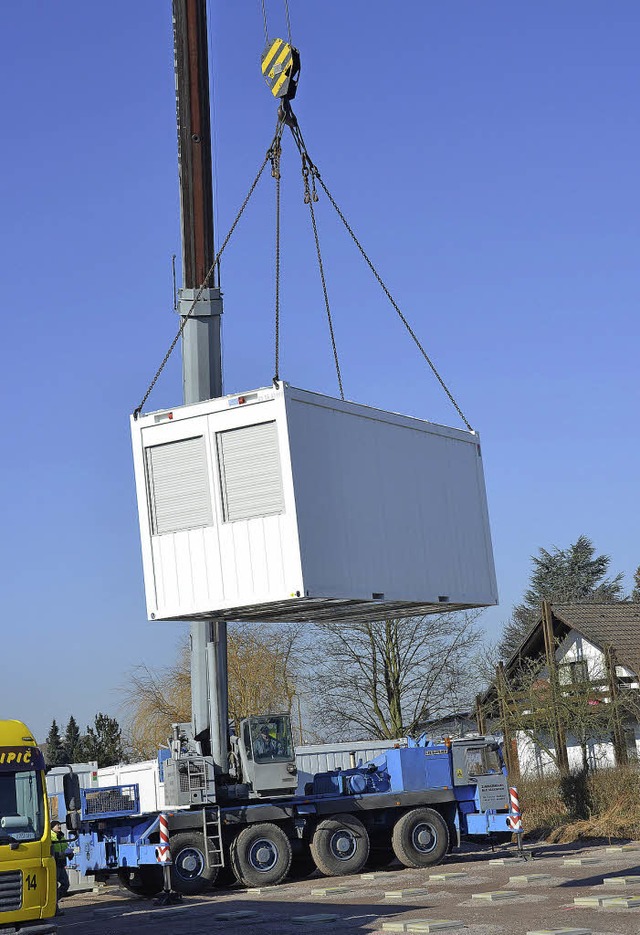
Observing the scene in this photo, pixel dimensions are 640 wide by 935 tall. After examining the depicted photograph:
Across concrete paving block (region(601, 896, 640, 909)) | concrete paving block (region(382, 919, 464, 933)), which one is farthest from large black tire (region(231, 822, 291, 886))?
concrete paving block (region(601, 896, 640, 909))

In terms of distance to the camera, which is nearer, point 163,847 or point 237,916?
point 237,916

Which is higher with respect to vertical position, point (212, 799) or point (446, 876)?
point (212, 799)

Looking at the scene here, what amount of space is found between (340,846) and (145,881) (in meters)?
3.28

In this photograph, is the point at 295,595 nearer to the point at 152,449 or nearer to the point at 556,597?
the point at 152,449

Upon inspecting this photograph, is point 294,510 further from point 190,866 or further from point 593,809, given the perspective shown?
point 593,809

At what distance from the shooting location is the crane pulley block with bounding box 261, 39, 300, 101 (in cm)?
1617

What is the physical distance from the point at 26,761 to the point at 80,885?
38.7 ft

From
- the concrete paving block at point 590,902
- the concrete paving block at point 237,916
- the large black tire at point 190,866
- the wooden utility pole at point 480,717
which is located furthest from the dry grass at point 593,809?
the concrete paving block at point 237,916

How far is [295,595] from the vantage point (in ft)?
38.7

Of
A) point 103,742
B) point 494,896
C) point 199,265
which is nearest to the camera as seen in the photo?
point 494,896

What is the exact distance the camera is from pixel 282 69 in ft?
53.2

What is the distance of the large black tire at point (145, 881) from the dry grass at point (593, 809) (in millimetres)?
7938

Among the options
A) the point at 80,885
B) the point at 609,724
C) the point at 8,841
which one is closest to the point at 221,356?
the point at 8,841

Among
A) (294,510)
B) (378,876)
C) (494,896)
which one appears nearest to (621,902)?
(494,896)
